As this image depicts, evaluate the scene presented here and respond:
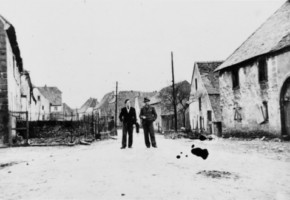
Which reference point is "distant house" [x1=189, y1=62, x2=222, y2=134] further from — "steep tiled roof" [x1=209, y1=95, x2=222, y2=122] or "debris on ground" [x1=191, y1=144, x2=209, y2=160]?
"debris on ground" [x1=191, y1=144, x2=209, y2=160]

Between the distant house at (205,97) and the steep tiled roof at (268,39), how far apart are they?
842 centimetres

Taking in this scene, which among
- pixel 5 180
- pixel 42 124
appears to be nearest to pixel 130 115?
pixel 5 180

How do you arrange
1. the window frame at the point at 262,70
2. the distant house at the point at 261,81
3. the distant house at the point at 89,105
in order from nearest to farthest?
the distant house at the point at 261,81
the window frame at the point at 262,70
the distant house at the point at 89,105

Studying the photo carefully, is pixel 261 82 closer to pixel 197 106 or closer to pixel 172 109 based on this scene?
pixel 197 106

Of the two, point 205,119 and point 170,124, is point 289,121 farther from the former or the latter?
point 170,124

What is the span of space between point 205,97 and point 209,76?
2567 mm

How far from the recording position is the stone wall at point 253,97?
18.8 meters

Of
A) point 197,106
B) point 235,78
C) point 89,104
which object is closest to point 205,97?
point 197,106

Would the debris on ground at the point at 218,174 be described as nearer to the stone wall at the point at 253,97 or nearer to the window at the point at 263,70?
the stone wall at the point at 253,97

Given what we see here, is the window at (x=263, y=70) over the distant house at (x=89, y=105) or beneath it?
beneath

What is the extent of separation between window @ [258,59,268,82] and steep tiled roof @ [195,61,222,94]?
514 inches

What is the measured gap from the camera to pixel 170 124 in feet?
176

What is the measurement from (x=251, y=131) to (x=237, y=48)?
24.4 feet

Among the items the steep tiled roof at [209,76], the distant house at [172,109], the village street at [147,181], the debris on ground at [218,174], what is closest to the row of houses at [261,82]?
the steep tiled roof at [209,76]
